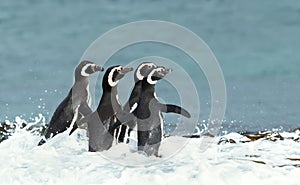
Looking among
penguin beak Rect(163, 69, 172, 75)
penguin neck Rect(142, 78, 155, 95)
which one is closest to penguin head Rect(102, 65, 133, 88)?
penguin neck Rect(142, 78, 155, 95)

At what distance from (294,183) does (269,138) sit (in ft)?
7.92

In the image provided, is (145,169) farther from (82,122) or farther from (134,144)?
(82,122)

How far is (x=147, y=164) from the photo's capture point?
687 cm

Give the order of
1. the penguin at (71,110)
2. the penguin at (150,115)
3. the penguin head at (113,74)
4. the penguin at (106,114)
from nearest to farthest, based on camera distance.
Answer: the penguin at (150,115) < the penguin at (106,114) < the penguin head at (113,74) < the penguin at (71,110)

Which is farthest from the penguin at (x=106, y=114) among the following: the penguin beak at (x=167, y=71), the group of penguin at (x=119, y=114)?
the penguin beak at (x=167, y=71)

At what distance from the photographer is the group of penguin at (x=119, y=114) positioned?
24.8 ft

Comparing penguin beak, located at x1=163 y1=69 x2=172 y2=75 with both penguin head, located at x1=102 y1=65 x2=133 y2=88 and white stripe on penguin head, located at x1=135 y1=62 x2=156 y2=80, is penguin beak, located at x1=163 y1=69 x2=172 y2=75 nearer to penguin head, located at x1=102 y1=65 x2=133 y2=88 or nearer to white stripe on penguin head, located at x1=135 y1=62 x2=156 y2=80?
white stripe on penguin head, located at x1=135 y1=62 x2=156 y2=80

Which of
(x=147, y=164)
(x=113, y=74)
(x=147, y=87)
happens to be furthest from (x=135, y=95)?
(x=147, y=164)

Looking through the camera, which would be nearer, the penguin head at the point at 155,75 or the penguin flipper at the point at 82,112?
the penguin head at the point at 155,75

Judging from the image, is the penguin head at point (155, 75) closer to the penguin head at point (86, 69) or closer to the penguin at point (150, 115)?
the penguin at point (150, 115)

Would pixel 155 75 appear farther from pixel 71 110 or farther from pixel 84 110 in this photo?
pixel 71 110

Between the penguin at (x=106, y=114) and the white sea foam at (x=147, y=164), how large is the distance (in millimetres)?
193

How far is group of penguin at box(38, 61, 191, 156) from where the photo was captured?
→ 7.57 metres

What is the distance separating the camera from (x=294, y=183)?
638 centimetres
